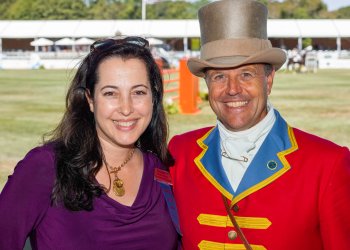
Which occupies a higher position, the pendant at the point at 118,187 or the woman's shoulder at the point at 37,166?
the woman's shoulder at the point at 37,166

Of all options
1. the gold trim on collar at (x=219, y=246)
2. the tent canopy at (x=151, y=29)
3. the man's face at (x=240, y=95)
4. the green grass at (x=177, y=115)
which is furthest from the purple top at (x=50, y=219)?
the tent canopy at (x=151, y=29)

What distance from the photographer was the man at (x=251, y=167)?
3096 mm

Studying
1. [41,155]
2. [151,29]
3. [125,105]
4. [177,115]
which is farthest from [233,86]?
[151,29]

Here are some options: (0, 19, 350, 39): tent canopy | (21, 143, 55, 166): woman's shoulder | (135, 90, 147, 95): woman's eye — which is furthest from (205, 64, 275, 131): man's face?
(0, 19, 350, 39): tent canopy

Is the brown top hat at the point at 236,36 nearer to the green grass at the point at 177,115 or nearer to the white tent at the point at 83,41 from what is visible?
the green grass at the point at 177,115

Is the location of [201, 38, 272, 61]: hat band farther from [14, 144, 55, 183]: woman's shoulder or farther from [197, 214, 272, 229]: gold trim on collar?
[14, 144, 55, 183]: woman's shoulder

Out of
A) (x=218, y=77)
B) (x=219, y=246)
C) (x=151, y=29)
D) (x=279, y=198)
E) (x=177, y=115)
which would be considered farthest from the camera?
(x=151, y=29)

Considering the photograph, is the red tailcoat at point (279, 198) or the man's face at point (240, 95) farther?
the man's face at point (240, 95)

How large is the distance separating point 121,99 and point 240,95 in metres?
0.60

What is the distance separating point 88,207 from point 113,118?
47 centimetres

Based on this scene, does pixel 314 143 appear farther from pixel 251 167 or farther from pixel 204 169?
pixel 204 169

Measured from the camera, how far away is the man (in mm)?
3096

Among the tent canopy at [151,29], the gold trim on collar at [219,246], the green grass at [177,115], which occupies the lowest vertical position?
the green grass at [177,115]

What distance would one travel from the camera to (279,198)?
317 centimetres
